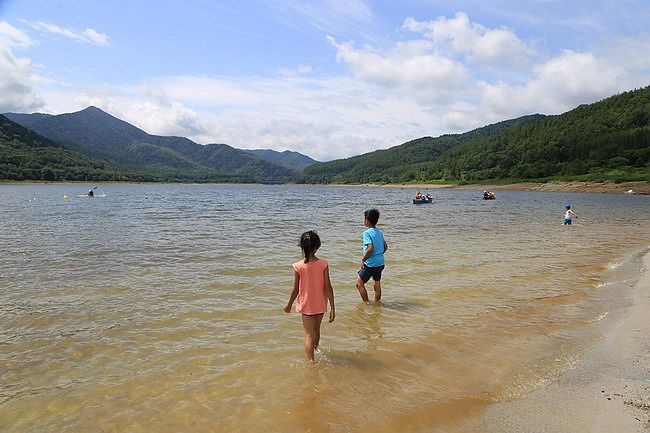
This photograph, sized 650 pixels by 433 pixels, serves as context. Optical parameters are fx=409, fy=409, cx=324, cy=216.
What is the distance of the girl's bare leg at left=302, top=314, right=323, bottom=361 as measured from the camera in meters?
6.67

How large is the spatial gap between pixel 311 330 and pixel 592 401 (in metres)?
3.93

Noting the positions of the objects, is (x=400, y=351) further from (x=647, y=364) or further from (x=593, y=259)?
(x=593, y=259)

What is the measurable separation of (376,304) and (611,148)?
163 metres

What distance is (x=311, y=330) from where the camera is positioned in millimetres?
6711

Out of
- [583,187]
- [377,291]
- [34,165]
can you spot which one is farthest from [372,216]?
[34,165]

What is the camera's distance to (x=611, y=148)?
139m

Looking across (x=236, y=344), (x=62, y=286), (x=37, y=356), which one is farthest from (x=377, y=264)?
(x=62, y=286)

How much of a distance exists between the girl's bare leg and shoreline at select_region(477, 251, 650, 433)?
278 cm

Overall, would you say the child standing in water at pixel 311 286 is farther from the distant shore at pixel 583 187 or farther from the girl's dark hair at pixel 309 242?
the distant shore at pixel 583 187

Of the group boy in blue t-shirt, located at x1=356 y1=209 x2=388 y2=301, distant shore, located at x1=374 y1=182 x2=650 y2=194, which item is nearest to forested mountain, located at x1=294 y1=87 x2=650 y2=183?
distant shore, located at x1=374 y1=182 x2=650 y2=194

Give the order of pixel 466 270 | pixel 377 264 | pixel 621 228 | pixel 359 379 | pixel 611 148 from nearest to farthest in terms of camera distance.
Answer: pixel 359 379 < pixel 377 264 < pixel 466 270 < pixel 621 228 < pixel 611 148

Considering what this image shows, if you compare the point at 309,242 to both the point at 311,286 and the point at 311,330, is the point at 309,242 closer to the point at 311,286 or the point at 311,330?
the point at 311,286

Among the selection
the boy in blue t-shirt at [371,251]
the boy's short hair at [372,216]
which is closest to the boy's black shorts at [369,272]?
the boy in blue t-shirt at [371,251]

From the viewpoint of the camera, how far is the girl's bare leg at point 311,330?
6.67 metres
